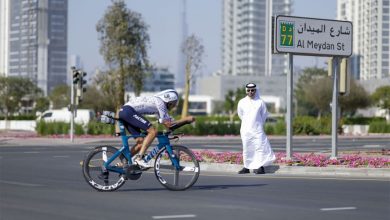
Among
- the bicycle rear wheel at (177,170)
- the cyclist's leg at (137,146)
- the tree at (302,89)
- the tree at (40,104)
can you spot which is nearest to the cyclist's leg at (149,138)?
the cyclist's leg at (137,146)

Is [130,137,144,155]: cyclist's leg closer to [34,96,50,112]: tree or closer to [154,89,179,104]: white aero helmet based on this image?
[154,89,179,104]: white aero helmet

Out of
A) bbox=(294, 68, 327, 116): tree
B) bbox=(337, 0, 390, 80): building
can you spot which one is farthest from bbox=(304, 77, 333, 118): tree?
bbox=(337, 0, 390, 80): building

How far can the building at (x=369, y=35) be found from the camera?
16125cm

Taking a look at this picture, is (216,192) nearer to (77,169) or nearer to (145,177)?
(145,177)

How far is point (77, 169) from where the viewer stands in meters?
17.5

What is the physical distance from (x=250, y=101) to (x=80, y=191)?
5211 millimetres

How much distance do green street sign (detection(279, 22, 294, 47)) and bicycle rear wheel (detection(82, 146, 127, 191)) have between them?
7677 mm

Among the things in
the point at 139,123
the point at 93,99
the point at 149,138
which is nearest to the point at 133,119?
the point at 139,123

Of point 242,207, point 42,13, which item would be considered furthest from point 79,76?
point 42,13

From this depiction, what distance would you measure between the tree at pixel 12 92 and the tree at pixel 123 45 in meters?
38.3

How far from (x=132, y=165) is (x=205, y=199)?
159 centimetres

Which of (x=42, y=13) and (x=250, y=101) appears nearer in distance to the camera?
(x=250, y=101)

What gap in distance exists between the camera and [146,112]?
12438 mm

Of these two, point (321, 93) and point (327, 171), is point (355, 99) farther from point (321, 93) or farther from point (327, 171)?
point (327, 171)
